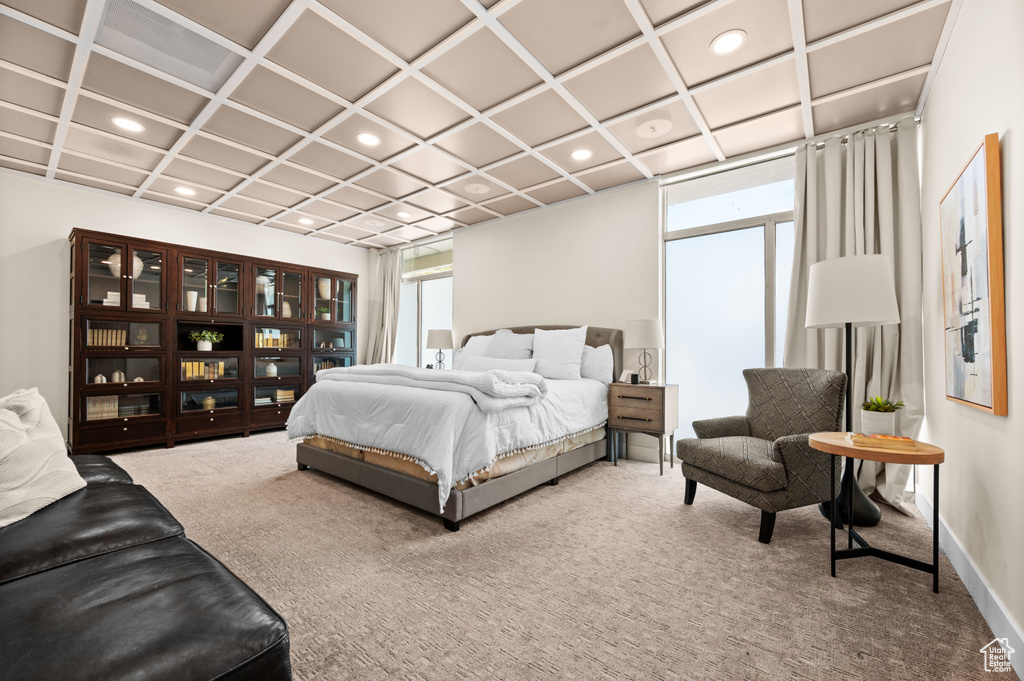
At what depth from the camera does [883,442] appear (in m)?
2.04

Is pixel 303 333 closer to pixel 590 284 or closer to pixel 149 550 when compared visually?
pixel 590 284

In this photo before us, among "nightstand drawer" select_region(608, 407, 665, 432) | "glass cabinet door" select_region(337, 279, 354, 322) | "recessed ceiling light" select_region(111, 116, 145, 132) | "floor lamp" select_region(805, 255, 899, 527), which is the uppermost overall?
"recessed ceiling light" select_region(111, 116, 145, 132)

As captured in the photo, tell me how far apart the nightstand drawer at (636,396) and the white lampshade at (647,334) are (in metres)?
0.40

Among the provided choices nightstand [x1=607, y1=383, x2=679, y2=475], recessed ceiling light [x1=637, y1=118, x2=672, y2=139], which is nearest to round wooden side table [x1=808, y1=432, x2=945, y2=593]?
nightstand [x1=607, y1=383, x2=679, y2=475]

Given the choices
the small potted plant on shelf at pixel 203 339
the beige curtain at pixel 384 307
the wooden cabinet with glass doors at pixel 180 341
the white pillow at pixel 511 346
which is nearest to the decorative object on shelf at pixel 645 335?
the white pillow at pixel 511 346

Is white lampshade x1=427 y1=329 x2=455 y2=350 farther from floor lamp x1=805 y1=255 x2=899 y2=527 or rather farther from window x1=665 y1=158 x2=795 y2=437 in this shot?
floor lamp x1=805 y1=255 x2=899 y2=527

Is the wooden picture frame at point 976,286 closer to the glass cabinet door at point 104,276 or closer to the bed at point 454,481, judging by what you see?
the bed at point 454,481

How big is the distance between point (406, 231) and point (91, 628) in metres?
5.88

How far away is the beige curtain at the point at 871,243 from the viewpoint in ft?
10.0

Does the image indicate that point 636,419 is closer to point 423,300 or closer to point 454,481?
point 454,481

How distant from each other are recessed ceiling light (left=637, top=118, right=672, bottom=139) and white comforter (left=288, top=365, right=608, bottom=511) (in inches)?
84.3

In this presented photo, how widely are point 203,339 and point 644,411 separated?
498 centimetres

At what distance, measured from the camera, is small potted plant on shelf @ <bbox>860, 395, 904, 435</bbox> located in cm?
246

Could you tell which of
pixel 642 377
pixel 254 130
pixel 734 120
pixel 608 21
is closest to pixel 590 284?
pixel 642 377
